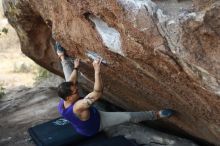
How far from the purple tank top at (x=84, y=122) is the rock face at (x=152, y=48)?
56 cm

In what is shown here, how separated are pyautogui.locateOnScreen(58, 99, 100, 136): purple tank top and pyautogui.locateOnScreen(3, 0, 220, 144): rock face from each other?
56 centimetres

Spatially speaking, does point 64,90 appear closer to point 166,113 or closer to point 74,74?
point 74,74

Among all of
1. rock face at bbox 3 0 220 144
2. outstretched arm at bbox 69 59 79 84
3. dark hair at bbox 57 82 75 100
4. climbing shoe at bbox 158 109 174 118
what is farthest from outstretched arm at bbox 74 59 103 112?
climbing shoe at bbox 158 109 174 118

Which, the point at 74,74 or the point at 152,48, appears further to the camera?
the point at 74,74

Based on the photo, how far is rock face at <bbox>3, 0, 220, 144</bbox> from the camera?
397 cm

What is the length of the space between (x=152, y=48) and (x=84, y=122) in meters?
1.82

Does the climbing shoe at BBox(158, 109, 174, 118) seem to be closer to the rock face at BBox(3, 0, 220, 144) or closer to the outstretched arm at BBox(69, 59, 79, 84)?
the rock face at BBox(3, 0, 220, 144)

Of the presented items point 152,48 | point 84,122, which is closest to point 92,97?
point 84,122

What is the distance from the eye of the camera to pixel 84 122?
583cm

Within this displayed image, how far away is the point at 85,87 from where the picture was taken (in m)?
7.90

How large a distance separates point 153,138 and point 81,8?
7.94ft

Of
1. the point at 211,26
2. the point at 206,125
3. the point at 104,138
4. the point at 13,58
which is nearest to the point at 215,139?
the point at 206,125

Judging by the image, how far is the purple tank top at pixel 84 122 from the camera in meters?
5.64

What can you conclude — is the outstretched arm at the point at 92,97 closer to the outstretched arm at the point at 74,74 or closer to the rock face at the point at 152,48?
the rock face at the point at 152,48
